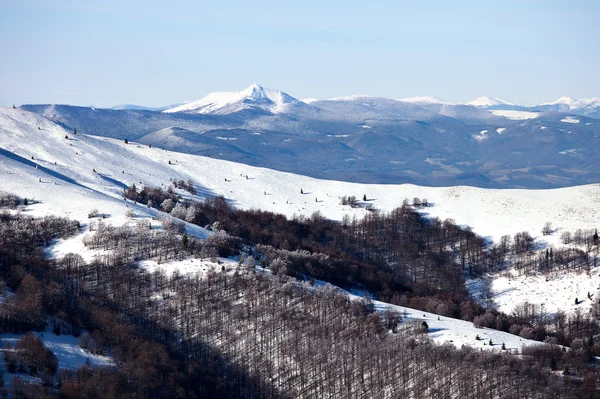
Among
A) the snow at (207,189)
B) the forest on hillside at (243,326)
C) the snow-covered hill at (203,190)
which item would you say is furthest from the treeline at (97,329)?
the snow at (207,189)

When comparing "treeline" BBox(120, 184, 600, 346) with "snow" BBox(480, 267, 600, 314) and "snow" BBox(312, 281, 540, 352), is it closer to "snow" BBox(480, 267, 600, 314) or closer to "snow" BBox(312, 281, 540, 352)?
"snow" BBox(480, 267, 600, 314)

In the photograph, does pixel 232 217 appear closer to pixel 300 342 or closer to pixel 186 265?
pixel 186 265

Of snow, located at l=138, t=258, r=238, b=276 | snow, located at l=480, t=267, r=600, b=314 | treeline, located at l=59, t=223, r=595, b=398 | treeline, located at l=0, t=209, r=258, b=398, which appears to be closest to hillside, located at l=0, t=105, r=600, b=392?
snow, located at l=138, t=258, r=238, b=276

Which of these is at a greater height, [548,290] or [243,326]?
[243,326]

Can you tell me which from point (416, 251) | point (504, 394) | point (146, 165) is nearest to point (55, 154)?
point (146, 165)

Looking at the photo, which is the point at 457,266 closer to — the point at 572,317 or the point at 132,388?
the point at 572,317

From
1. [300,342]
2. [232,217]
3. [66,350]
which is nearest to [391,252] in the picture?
[232,217]
